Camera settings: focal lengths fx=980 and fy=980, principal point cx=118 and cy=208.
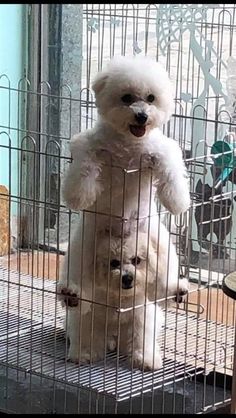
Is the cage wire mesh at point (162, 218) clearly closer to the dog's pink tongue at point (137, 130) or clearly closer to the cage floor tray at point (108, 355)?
the cage floor tray at point (108, 355)

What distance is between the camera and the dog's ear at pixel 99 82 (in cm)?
216

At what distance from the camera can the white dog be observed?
7.22ft

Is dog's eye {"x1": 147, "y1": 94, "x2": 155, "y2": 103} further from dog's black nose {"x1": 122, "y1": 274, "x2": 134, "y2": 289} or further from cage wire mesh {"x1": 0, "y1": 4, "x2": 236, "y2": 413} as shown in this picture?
dog's black nose {"x1": 122, "y1": 274, "x2": 134, "y2": 289}

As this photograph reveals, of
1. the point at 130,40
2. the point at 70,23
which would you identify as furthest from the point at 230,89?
the point at 70,23

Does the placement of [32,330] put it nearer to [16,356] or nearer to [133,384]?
[16,356]

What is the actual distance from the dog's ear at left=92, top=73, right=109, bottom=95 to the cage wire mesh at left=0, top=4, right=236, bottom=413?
0.52 ft

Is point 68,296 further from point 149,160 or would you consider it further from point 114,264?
point 149,160

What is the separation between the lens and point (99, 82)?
7.14 ft

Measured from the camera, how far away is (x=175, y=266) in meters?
2.28

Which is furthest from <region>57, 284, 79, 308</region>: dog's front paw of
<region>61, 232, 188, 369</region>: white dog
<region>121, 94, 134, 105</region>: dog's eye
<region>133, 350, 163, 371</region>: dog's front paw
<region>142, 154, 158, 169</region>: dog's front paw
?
<region>121, 94, 134, 105</region>: dog's eye

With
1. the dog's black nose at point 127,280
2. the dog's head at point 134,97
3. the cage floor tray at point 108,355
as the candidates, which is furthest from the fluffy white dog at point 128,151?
the cage floor tray at point 108,355

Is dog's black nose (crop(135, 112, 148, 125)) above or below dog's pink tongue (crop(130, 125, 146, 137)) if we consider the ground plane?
above

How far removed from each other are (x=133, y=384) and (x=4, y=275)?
0.71 m

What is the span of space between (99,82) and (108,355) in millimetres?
648
